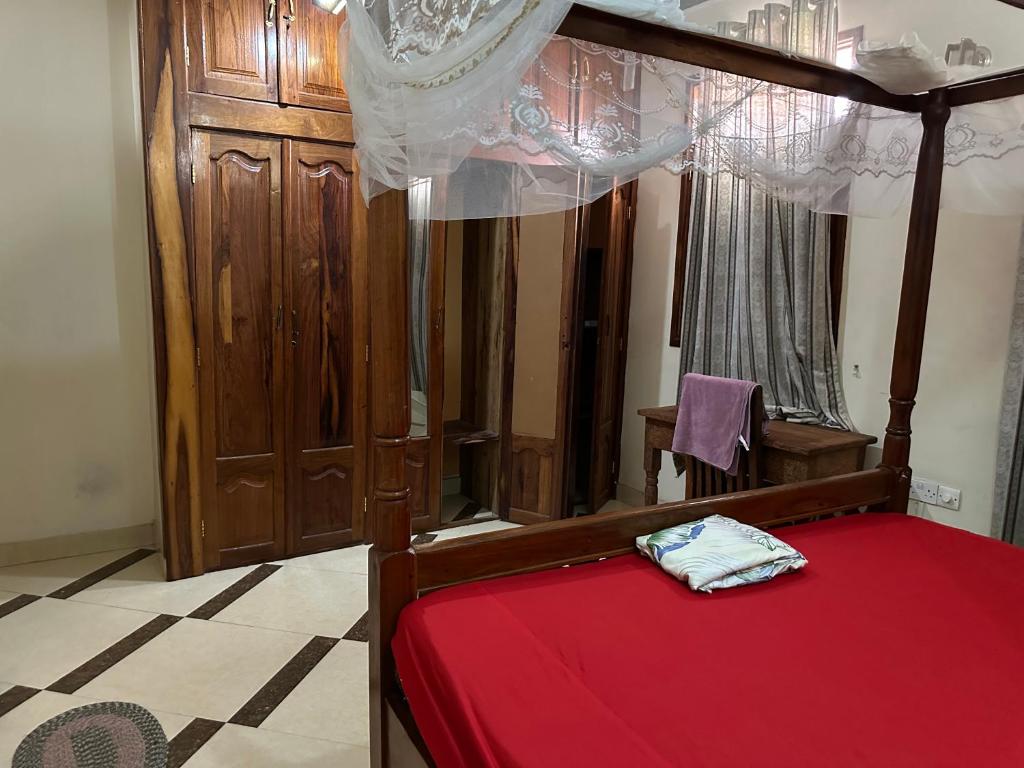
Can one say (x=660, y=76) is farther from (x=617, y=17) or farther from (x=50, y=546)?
(x=50, y=546)

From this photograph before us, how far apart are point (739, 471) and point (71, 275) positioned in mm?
3075

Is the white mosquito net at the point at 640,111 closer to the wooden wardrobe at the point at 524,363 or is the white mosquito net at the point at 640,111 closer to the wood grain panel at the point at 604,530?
the wood grain panel at the point at 604,530

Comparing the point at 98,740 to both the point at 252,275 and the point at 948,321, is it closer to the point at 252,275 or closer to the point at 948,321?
the point at 252,275

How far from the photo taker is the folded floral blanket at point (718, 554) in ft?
5.58

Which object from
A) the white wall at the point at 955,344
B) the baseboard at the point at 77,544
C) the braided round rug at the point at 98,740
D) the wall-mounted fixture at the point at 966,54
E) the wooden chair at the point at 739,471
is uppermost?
the wall-mounted fixture at the point at 966,54

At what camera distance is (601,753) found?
1089 millimetres

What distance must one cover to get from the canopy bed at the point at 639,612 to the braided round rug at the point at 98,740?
0.81 meters

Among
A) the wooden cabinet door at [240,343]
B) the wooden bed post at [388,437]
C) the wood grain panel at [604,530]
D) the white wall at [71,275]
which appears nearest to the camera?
the wooden bed post at [388,437]

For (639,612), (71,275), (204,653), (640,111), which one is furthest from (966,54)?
(71,275)

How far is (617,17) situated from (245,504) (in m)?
2.55

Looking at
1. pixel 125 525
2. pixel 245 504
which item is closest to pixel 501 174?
pixel 245 504

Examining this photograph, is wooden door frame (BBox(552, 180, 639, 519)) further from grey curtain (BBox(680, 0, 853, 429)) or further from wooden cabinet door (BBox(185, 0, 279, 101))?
wooden cabinet door (BBox(185, 0, 279, 101))

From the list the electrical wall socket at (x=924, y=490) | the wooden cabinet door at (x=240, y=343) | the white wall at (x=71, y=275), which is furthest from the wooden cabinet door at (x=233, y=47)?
the electrical wall socket at (x=924, y=490)

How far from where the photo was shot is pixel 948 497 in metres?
2.65
